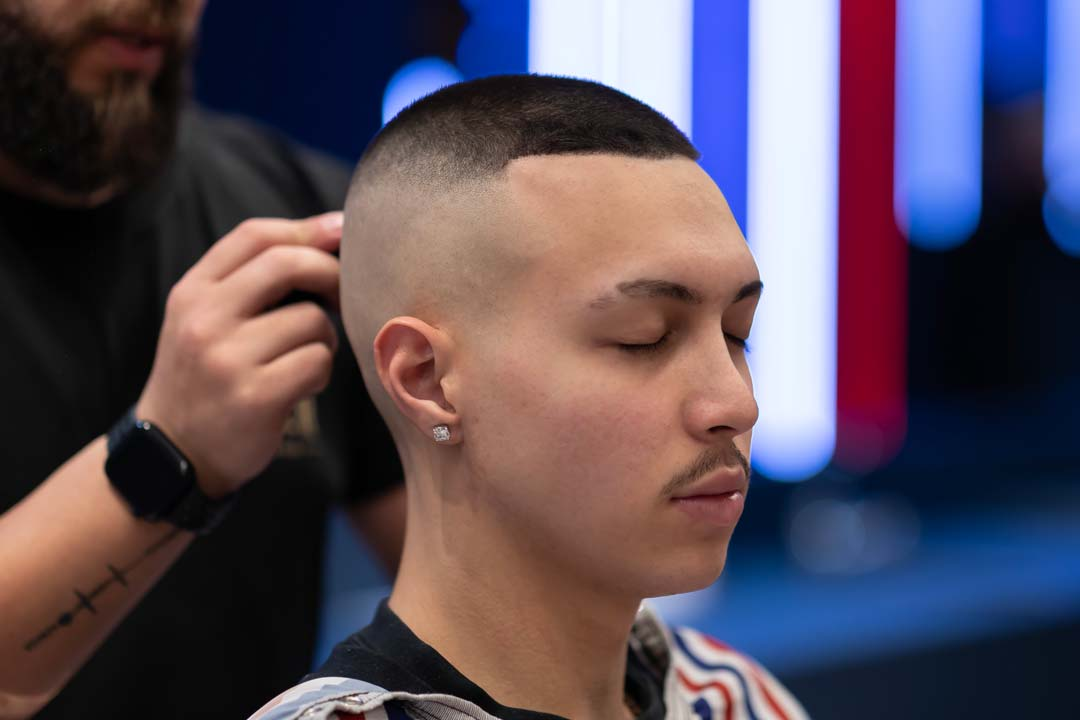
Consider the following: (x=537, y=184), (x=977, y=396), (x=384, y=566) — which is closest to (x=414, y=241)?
(x=537, y=184)

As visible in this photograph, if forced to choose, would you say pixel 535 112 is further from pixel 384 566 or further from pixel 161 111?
pixel 384 566

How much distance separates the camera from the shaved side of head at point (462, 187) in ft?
2.70

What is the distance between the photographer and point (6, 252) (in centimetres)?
113

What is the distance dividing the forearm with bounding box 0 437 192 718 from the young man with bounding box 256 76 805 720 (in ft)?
0.69

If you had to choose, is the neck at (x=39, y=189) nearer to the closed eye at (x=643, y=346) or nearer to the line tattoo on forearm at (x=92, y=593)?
the line tattoo on forearm at (x=92, y=593)

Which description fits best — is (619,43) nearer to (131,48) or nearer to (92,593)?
(131,48)

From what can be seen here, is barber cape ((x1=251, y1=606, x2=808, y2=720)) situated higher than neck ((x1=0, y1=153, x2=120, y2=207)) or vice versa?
neck ((x1=0, y1=153, x2=120, y2=207))

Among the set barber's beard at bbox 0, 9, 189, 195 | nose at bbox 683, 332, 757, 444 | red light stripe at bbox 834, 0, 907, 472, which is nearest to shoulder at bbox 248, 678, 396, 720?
nose at bbox 683, 332, 757, 444

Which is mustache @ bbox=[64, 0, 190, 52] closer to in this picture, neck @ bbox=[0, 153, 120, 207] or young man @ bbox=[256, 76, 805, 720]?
neck @ bbox=[0, 153, 120, 207]

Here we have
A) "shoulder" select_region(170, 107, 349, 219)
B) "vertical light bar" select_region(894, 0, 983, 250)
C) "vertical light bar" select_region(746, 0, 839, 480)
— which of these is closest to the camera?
"shoulder" select_region(170, 107, 349, 219)

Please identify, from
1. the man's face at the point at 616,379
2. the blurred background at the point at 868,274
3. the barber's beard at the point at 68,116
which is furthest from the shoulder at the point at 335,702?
A: the blurred background at the point at 868,274

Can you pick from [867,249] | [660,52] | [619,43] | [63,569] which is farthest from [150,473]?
[867,249]

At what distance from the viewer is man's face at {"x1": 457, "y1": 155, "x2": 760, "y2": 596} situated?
2.58ft

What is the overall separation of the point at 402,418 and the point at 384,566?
57 centimetres
